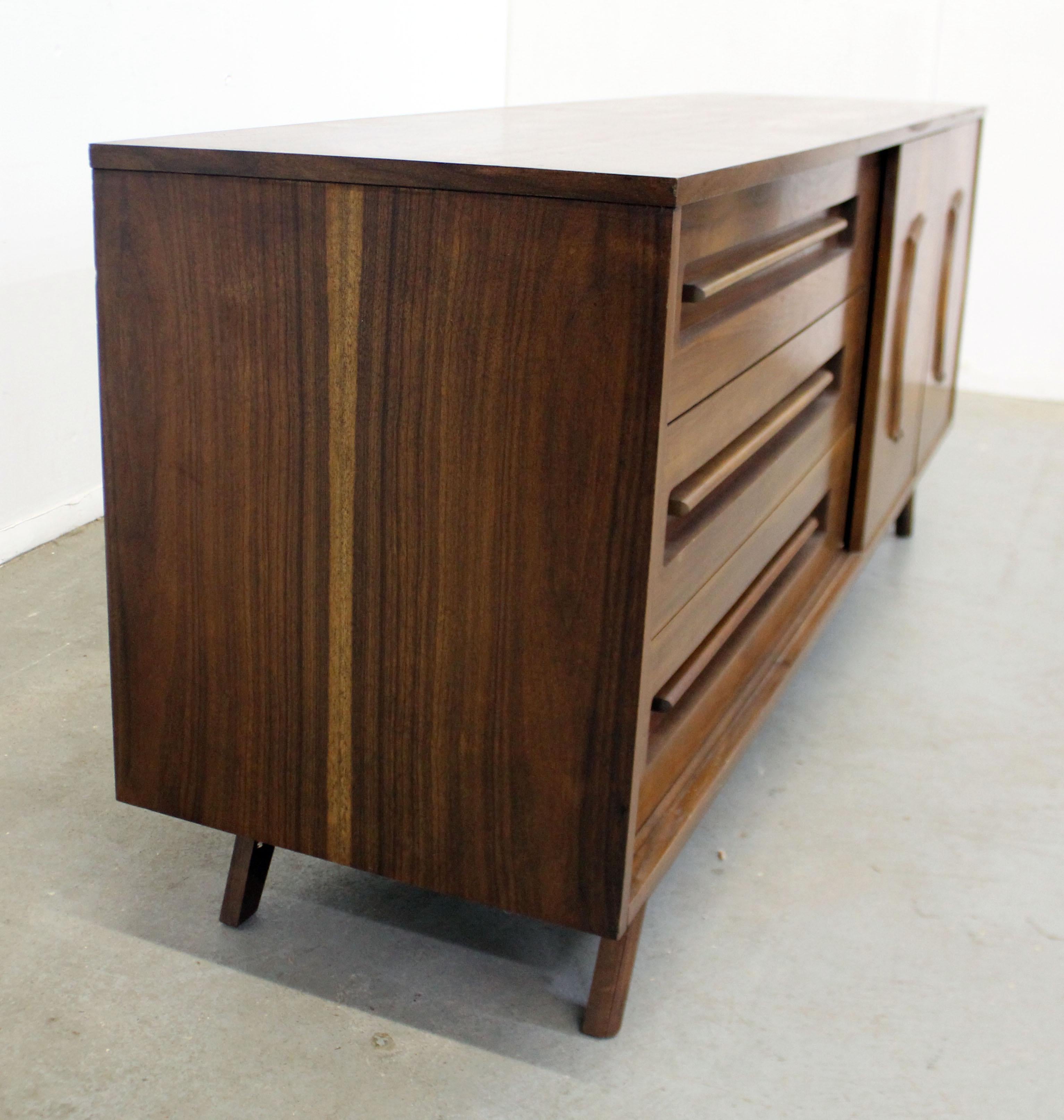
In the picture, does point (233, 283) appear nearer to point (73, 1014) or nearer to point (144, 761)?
point (144, 761)

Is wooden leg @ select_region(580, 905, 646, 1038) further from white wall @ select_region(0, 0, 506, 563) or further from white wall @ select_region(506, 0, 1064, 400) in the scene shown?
white wall @ select_region(506, 0, 1064, 400)

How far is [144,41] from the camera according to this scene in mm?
2836

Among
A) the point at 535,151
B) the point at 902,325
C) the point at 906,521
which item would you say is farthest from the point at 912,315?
the point at 535,151

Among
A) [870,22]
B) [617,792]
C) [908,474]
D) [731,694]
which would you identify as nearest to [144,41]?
[908,474]

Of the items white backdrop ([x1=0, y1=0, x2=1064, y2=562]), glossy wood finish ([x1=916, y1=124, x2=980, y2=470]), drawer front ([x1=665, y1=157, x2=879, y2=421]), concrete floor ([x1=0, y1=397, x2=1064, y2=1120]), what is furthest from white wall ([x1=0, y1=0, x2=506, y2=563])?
glossy wood finish ([x1=916, y1=124, x2=980, y2=470])

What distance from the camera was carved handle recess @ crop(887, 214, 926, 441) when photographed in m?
2.22

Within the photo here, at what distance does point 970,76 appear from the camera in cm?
437

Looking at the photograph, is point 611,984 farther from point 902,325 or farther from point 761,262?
point 902,325

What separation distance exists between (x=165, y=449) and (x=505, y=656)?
41 cm

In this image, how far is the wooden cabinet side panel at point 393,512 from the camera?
44.2 inches

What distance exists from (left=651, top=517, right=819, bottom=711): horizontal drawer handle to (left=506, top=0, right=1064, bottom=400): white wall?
110 inches

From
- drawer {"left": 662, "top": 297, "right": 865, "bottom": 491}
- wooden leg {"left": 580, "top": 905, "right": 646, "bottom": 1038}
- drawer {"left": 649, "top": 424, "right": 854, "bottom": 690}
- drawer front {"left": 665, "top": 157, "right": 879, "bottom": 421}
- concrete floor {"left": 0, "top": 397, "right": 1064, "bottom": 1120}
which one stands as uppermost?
drawer front {"left": 665, "top": 157, "right": 879, "bottom": 421}

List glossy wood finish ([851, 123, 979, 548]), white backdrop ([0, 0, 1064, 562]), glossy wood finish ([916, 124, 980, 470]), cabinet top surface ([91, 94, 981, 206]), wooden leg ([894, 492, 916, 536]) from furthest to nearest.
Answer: wooden leg ([894, 492, 916, 536]), white backdrop ([0, 0, 1064, 562]), glossy wood finish ([916, 124, 980, 470]), glossy wood finish ([851, 123, 979, 548]), cabinet top surface ([91, 94, 981, 206])

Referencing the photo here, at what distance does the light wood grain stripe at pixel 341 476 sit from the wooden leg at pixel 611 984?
11.3 inches
